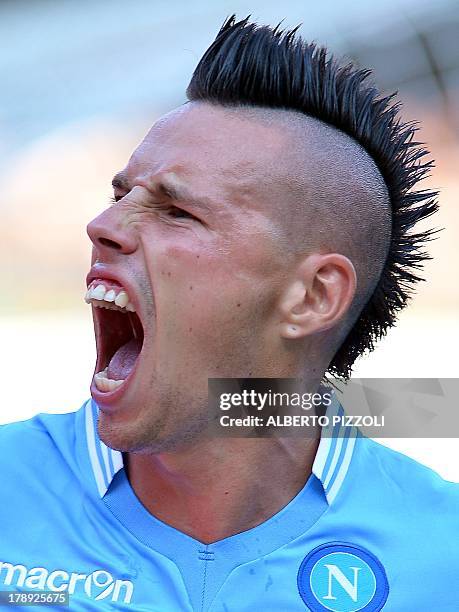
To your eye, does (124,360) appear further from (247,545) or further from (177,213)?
(247,545)

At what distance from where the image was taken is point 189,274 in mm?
2061

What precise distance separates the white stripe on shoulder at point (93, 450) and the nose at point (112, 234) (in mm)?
502

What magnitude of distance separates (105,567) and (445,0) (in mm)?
4720

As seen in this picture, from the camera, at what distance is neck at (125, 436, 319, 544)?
2193mm

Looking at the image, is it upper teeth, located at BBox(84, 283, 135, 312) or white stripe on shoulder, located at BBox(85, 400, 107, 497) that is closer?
upper teeth, located at BBox(84, 283, 135, 312)

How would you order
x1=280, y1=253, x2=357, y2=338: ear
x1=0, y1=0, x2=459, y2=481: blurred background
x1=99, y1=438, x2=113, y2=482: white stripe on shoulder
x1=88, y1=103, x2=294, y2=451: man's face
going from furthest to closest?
x1=0, y1=0, x2=459, y2=481: blurred background → x1=99, y1=438, x2=113, y2=482: white stripe on shoulder → x1=280, y1=253, x2=357, y2=338: ear → x1=88, y1=103, x2=294, y2=451: man's face

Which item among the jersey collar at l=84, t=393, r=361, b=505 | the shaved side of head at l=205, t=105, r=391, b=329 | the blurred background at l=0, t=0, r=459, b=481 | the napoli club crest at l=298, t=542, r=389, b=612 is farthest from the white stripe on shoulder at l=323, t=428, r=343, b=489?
the blurred background at l=0, t=0, r=459, b=481

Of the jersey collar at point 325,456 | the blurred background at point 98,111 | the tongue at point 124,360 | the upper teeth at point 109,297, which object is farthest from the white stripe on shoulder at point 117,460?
the blurred background at point 98,111

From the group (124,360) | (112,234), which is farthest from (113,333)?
(112,234)

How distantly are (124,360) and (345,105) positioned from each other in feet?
2.62

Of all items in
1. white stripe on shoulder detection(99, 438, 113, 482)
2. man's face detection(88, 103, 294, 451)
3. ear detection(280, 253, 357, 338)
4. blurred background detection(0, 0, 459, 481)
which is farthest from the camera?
blurred background detection(0, 0, 459, 481)

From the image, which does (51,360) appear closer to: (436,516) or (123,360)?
(123,360)

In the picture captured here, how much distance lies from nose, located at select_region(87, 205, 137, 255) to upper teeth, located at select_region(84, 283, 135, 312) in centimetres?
8

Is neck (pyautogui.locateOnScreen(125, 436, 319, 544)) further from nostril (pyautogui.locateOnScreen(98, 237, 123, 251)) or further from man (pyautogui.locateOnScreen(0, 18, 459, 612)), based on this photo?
nostril (pyautogui.locateOnScreen(98, 237, 123, 251))
